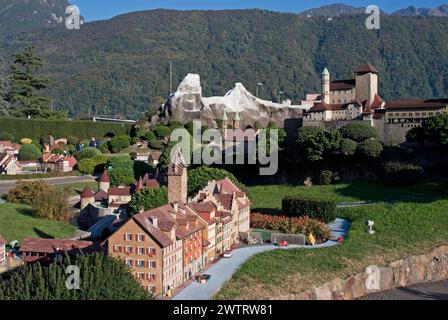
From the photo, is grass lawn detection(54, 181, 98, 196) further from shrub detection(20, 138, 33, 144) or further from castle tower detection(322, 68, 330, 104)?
castle tower detection(322, 68, 330, 104)

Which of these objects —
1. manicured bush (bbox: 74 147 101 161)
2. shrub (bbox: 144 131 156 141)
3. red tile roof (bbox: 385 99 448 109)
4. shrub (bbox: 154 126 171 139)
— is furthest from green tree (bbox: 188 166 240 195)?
shrub (bbox: 144 131 156 141)

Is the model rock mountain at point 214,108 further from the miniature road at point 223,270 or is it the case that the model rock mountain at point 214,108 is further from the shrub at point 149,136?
the miniature road at point 223,270

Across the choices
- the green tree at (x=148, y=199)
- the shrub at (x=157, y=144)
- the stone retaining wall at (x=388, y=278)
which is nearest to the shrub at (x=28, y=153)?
the shrub at (x=157, y=144)

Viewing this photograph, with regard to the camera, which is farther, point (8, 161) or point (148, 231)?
point (8, 161)

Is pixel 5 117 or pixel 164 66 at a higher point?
pixel 164 66

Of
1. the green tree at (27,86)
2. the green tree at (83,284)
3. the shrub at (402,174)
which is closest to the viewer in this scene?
the green tree at (83,284)

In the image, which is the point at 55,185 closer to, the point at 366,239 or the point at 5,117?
the point at 5,117

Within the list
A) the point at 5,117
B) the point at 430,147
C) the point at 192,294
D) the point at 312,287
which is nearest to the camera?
the point at 192,294
